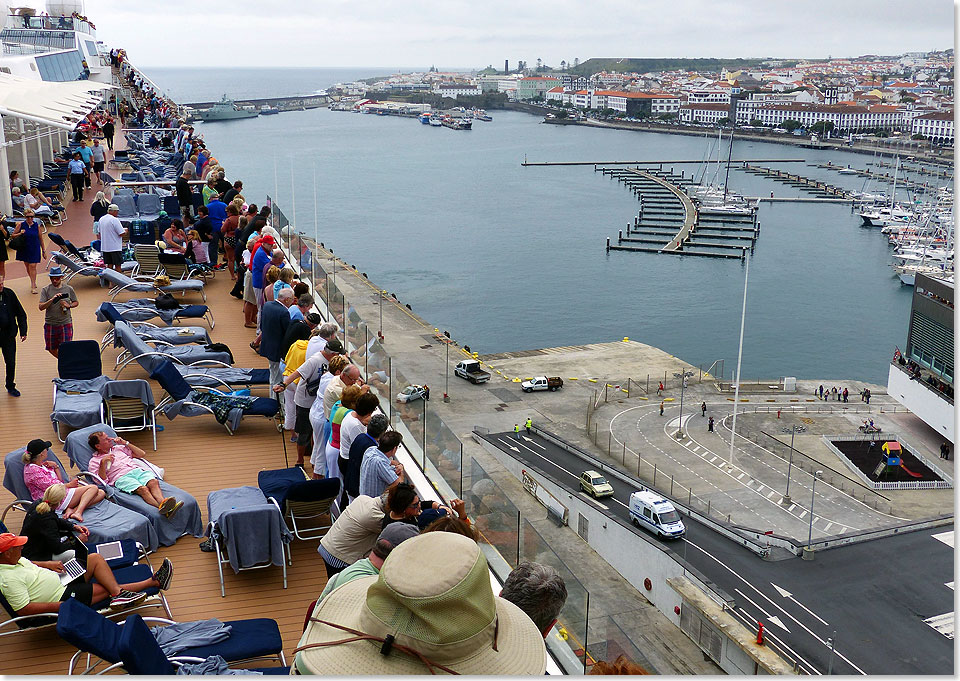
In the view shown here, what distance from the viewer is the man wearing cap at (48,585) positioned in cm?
384

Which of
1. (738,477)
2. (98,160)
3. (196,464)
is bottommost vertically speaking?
(738,477)

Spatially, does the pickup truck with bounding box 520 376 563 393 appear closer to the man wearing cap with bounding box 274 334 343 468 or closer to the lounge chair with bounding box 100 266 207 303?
the lounge chair with bounding box 100 266 207 303

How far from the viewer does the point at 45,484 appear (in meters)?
4.81

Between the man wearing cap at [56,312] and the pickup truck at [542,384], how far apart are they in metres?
27.0

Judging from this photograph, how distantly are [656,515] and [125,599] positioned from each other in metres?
17.8

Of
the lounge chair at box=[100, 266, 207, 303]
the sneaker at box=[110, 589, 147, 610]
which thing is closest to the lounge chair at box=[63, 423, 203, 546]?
the sneaker at box=[110, 589, 147, 610]

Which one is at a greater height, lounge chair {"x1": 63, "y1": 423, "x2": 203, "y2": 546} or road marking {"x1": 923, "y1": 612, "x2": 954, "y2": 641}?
lounge chair {"x1": 63, "y1": 423, "x2": 203, "y2": 546}

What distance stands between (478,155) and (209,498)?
104939 millimetres

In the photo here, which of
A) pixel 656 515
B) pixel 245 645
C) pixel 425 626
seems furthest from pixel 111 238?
pixel 656 515

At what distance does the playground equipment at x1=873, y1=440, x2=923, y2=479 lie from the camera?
2803 centimetres

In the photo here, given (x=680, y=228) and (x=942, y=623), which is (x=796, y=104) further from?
(x=942, y=623)

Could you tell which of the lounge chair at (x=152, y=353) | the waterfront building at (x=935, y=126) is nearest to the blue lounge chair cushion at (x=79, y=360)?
the lounge chair at (x=152, y=353)

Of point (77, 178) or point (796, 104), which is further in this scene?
point (796, 104)

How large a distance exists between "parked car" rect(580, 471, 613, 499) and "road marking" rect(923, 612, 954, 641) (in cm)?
777
